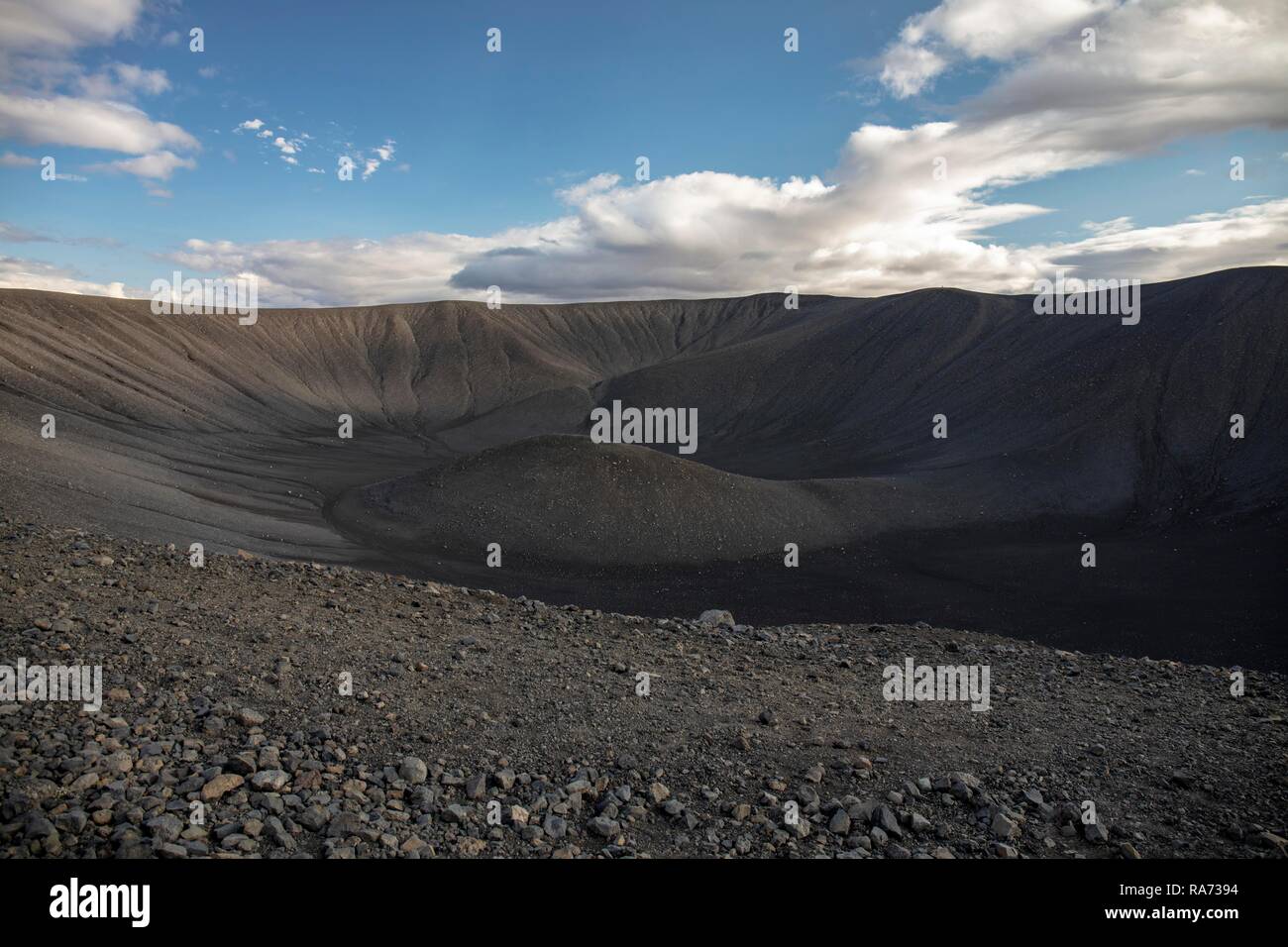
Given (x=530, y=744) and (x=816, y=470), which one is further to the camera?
(x=816, y=470)

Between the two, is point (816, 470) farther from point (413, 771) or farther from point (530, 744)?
point (413, 771)

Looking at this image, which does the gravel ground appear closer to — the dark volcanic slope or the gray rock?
the gray rock

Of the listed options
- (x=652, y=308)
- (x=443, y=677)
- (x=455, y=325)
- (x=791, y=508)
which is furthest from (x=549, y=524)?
(x=652, y=308)

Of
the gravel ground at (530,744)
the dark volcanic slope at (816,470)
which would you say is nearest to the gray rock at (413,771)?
the gravel ground at (530,744)

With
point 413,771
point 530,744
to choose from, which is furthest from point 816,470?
point 413,771

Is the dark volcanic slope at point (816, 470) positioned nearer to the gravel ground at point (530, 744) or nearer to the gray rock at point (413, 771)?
the gravel ground at point (530, 744)

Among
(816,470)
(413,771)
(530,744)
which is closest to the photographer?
(413,771)

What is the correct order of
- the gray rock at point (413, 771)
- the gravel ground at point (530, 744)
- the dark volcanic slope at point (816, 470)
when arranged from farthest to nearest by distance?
the dark volcanic slope at point (816, 470) → the gray rock at point (413, 771) → the gravel ground at point (530, 744)
